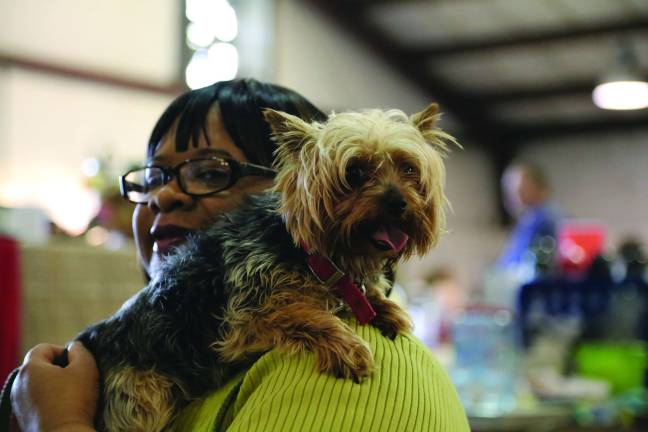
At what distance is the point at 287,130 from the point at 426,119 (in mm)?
280

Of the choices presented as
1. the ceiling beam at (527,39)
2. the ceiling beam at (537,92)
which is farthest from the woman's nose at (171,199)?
the ceiling beam at (537,92)

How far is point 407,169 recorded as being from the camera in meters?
1.39

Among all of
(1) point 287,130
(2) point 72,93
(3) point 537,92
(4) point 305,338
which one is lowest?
(4) point 305,338

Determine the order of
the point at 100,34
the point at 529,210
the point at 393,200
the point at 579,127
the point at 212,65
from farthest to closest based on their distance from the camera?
the point at 579,127 → the point at 212,65 → the point at 100,34 → the point at 529,210 → the point at 393,200

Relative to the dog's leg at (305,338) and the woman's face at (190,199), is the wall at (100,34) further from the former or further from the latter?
the dog's leg at (305,338)

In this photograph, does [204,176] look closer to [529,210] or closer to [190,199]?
[190,199]

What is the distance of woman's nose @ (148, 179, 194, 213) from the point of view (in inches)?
57.9

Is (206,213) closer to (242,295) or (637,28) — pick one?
(242,295)

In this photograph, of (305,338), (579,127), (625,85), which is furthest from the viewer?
(579,127)

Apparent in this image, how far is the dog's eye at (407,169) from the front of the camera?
1.38 meters

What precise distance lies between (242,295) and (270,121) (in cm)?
29

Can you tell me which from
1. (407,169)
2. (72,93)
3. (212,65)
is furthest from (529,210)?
(407,169)

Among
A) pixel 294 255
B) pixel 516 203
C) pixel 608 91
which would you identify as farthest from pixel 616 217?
pixel 294 255

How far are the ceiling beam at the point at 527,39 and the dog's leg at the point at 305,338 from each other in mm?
10160
